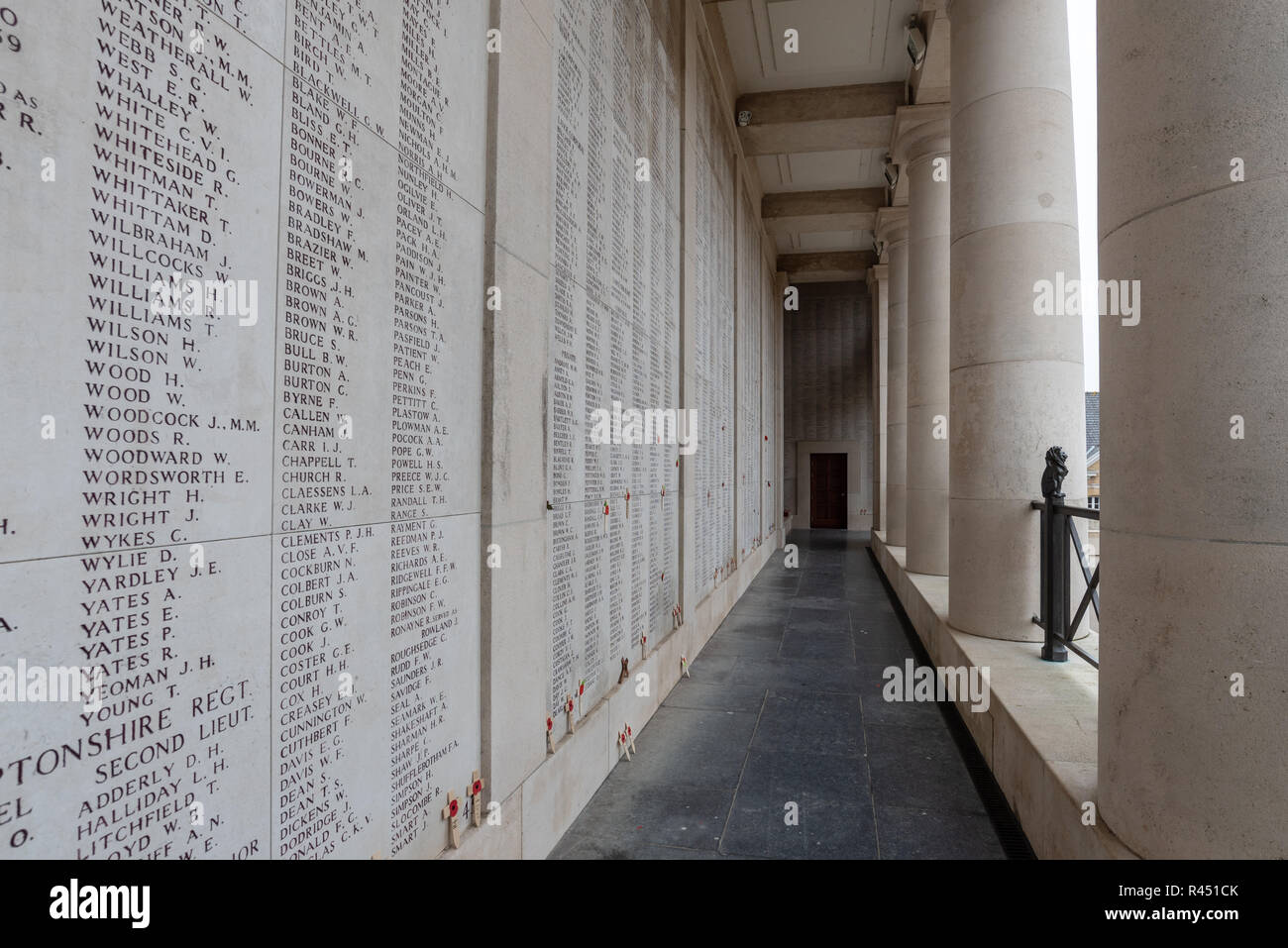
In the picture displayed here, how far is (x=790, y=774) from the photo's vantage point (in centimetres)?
458

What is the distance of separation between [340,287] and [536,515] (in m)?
1.56

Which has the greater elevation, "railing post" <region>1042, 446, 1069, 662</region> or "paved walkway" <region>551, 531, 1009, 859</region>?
"railing post" <region>1042, 446, 1069, 662</region>

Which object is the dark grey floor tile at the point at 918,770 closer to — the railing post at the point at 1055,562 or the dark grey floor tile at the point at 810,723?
the dark grey floor tile at the point at 810,723

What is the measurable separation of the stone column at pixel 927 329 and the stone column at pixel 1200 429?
806 centimetres

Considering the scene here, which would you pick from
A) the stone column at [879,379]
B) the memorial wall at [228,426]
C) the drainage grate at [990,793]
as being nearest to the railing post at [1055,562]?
the drainage grate at [990,793]

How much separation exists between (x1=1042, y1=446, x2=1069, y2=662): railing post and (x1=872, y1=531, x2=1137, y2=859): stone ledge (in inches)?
6.4

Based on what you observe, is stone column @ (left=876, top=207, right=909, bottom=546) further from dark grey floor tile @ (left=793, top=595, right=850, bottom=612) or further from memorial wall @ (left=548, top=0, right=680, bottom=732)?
memorial wall @ (left=548, top=0, right=680, bottom=732)

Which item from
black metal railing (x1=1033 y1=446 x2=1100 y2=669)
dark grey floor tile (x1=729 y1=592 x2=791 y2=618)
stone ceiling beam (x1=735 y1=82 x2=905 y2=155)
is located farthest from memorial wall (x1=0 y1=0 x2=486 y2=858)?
stone ceiling beam (x1=735 y1=82 x2=905 y2=155)

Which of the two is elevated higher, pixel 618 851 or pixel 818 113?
pixel 818 113

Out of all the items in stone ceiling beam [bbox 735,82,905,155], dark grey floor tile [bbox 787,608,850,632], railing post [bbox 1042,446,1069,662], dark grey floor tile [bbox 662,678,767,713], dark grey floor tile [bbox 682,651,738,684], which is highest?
stone ceiling beam [bbox 735,82,905,155]

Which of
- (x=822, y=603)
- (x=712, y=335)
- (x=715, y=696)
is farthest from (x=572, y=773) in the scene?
(x=822, y=603)

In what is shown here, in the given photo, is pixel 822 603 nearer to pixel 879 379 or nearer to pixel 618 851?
pixel 618 851

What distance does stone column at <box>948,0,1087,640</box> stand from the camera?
580 cm

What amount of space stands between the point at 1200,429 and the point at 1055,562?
3.43 meters
